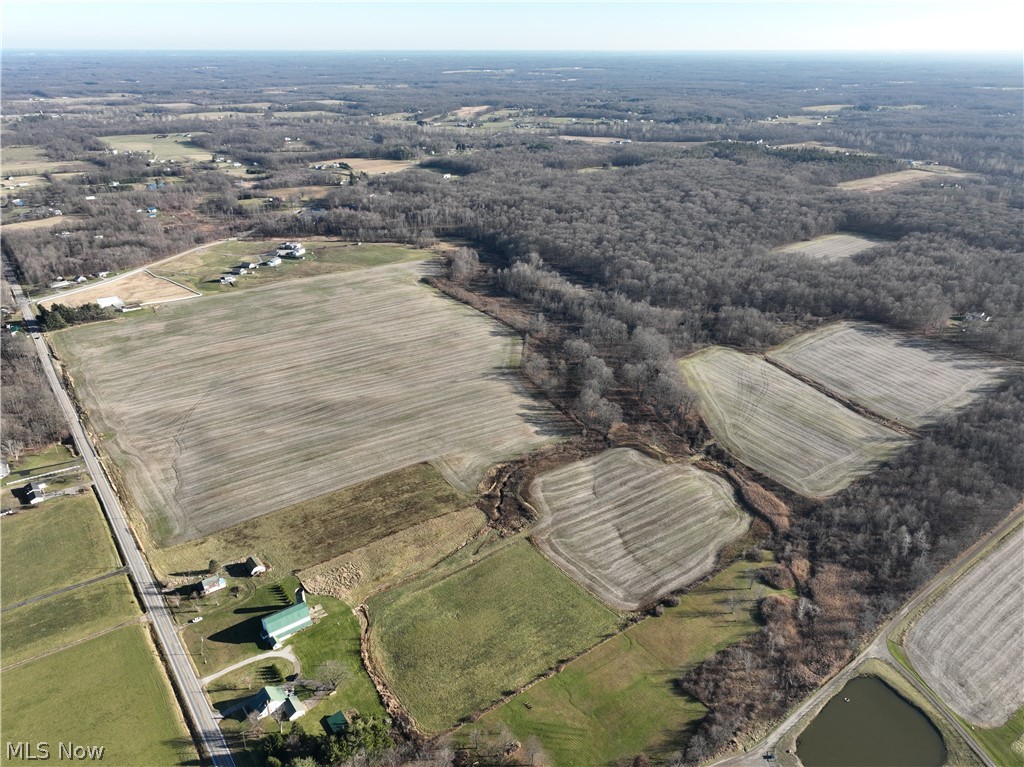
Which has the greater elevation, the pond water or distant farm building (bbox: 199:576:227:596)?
distant farm building (bbox: 199:576:227:596)

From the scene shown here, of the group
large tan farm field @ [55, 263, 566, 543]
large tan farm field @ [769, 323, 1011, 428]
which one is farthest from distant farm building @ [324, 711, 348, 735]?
large tan farm field @ [769, 323, 1011, 428]

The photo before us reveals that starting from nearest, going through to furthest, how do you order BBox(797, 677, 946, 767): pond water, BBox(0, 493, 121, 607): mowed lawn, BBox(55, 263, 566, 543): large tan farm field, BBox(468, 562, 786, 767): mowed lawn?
BBox(797, 677, 946, 767): pond water, BBox(468, 562, 786, 767): mowed lawn, BBox(0, 493, 121, 607): mowed lawn, BBox(55, 263, 566, 543): large tan farm field

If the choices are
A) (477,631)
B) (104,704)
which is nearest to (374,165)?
(477,631)

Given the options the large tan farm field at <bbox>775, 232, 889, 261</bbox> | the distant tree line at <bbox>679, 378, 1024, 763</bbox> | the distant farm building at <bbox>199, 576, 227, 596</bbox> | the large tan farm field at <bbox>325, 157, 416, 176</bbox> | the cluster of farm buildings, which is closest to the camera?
the distant tree line at <bbox>679, 378, 1024, 763</bbox>

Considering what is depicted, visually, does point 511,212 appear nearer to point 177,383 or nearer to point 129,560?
point 177,383

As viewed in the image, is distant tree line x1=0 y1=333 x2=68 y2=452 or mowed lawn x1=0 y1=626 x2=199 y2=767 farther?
distant tree line x1=0 y1=333 x2=68 y2=452
